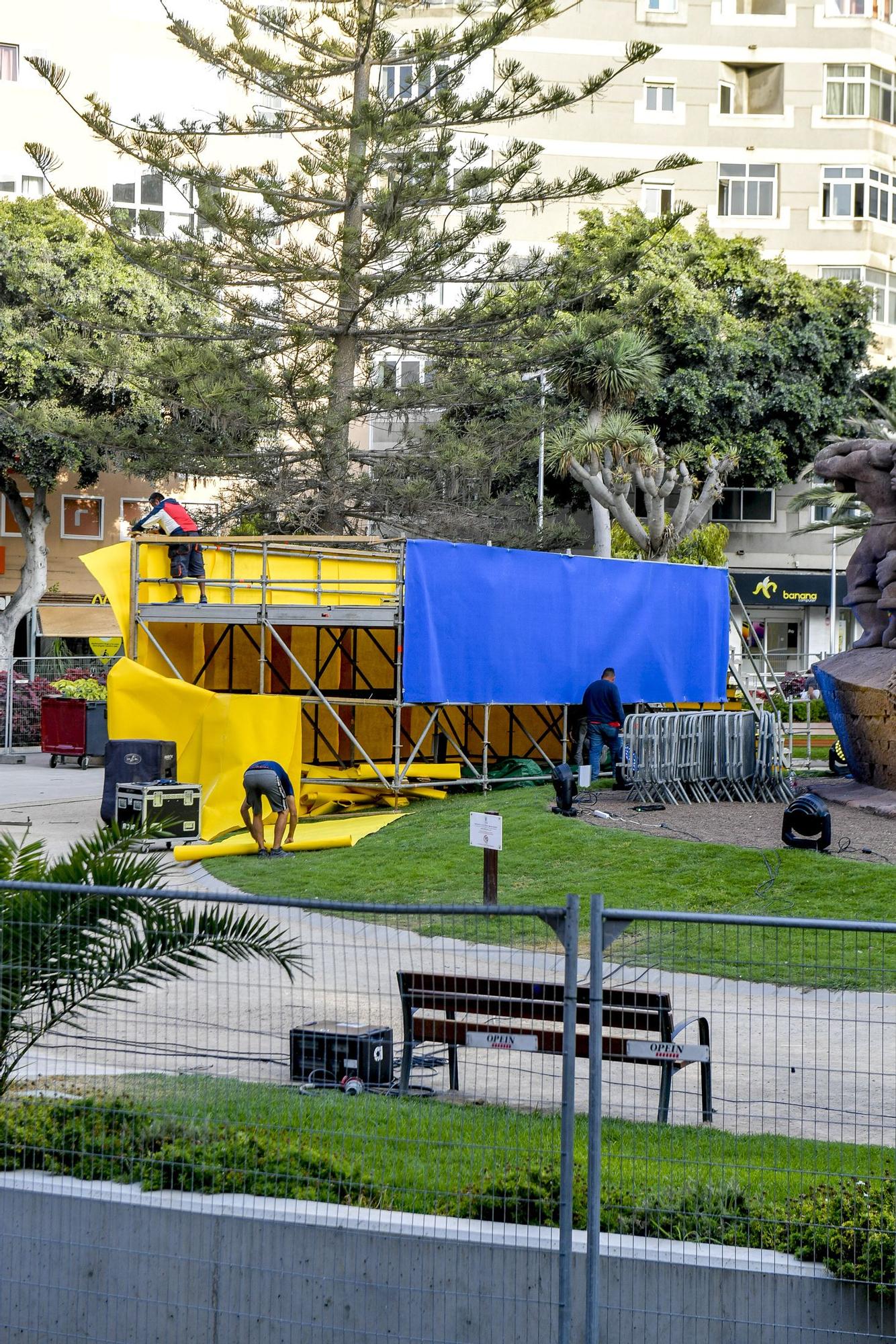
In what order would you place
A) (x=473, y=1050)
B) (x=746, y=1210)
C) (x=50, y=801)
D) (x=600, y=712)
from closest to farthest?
1. (x=746, y=1210)
2. (x=473, y=1050)
3. (x=600, y=712)
4. (x=50, y=801)

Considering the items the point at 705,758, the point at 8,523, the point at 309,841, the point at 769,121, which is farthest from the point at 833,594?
the point at 309,841

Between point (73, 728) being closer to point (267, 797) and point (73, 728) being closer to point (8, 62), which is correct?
point (267, 797)

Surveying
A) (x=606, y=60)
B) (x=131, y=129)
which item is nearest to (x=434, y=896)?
(x=131, y=129)

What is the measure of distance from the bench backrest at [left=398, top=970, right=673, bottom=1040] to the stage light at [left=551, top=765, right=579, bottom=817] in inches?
386

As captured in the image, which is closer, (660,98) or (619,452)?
(619,452)

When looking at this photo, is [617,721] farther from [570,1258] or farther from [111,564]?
[570,1258]

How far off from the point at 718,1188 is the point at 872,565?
47.0 ft

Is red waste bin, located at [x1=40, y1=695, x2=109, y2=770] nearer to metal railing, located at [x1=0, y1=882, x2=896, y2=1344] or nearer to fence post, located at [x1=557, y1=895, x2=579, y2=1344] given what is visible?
metal railing, located at [x1=0, y1=882, x2=896, y2=1344]

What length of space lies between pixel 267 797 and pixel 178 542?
5.11 metres

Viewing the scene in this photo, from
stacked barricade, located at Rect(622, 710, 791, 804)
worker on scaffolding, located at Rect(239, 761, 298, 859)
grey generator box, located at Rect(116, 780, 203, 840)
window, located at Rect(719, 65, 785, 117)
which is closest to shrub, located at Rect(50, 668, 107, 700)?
grey generator box, located at Rect(116, 780, 203, 840)

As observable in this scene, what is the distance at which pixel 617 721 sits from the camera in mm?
19828

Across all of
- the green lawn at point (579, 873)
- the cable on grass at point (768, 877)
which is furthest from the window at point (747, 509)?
the cable on grass at point (768, 877)

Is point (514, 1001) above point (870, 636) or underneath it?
underneath

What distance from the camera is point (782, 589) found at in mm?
50344
